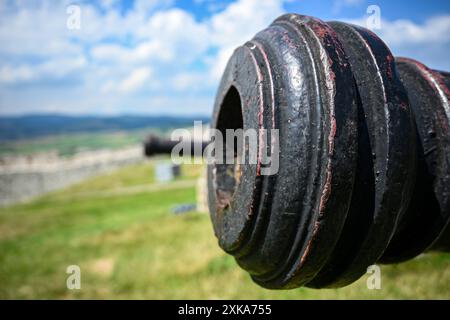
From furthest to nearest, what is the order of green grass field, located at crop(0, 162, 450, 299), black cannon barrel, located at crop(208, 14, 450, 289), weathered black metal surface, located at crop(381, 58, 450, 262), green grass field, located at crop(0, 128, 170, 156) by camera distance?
1. green grass field, located at crop(0, 128, 170, 156)
2. green grass field, located at crop(0, 162, 450, 299)
3. weathered black metal surface, located at crop(381, 58, 450, 262)
4. black cannon barrel, located at crop(208, 14, 450, 289)

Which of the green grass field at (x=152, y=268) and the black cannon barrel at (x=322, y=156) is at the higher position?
the black cannon barrel at (x=322, y=156)

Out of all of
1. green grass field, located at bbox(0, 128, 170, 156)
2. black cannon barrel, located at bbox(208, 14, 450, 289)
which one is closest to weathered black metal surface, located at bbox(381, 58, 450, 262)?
black cannon barrel, located at bbox(208, 14, 450, 289)

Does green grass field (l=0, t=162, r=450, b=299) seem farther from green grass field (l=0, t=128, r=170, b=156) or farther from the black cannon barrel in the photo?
green grass field (l=0, t=128, r=170, b=156)

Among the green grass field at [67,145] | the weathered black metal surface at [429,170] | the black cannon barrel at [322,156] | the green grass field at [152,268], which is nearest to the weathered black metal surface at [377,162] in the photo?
the black cannon barrel at [322,156]

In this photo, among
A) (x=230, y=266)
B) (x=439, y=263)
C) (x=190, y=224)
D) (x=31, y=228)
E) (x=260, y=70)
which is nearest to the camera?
(x=260, y=70)

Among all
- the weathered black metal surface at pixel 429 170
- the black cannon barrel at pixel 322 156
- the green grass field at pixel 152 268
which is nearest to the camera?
the black cannon barrel at pixel 322 156

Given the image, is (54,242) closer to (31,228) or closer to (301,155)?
(31,228)

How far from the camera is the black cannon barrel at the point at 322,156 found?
151cm

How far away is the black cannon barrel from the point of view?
1515mm

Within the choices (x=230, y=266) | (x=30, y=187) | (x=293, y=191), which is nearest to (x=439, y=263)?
(x=230, y=266)

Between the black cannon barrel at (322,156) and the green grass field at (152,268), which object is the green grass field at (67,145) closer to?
the green grass field at (152,268)

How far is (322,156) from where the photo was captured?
150cm

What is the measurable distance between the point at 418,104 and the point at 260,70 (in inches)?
32.4

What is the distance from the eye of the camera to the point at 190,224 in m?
9.55
